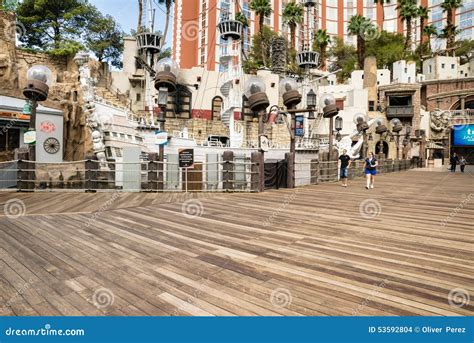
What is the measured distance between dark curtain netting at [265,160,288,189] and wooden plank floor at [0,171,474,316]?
16.2 feet

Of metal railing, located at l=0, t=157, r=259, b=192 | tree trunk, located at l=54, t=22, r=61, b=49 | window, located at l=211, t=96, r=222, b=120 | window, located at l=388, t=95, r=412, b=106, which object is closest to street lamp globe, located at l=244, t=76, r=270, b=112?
metal railing, located at l=0, t=157, r=259, b=192

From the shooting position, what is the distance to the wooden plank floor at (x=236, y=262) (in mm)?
2850

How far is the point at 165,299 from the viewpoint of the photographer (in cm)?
294

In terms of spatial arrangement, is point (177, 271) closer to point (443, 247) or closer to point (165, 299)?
point (165, 299)

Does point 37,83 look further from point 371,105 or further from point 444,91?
point 444,91

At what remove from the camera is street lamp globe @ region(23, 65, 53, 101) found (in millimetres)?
10828

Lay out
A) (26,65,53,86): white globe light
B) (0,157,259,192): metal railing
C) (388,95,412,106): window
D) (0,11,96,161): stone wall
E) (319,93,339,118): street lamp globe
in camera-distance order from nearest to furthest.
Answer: (26,65,53,86): white globe light, (0,157,259,192): metal railing, (319,93,339,118): street lamp globe, (0,11,96,161): stone wall, (388,95,412,106): window

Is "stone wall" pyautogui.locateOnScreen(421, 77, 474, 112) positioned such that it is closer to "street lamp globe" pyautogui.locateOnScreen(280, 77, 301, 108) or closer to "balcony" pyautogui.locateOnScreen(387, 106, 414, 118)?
"balcony" pyautogui.locateOnScreen(387, 106, 414, 118)

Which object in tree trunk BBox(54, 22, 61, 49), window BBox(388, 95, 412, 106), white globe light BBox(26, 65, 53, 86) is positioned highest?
tree trunk BBox(54, 22, 61, 49)

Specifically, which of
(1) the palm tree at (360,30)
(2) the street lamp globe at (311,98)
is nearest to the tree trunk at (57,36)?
(2) the street lamp globe at (311,98)

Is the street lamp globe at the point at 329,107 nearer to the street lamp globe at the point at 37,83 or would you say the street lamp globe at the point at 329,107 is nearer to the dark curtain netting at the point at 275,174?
the dark curtain netting at the point at 275,174

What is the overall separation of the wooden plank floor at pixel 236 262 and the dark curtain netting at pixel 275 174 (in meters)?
4.94
